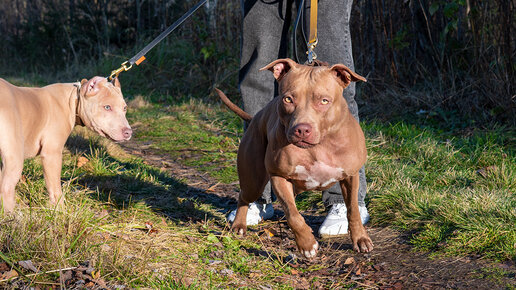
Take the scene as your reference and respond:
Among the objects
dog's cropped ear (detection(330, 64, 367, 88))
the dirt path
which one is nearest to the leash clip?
dog's cropped ear (detection(330, 64, 367, 88))

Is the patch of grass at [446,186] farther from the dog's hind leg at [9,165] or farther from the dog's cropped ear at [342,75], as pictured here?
the dog's hind leg at [9,165]

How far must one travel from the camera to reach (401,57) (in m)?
7.03

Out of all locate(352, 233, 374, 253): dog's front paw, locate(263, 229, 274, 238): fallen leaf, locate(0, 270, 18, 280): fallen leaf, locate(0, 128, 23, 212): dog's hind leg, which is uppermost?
locate(0, 128, 23, 212): dog's hind leg

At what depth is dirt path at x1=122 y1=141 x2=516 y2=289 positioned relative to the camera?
279cm

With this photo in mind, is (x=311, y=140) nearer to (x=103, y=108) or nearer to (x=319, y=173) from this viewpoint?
(x=319, y=173)

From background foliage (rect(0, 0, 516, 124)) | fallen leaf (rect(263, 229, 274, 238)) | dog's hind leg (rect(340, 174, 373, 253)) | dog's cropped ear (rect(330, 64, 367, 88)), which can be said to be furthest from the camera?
background foliage (rect(0, 0, 516, 124))

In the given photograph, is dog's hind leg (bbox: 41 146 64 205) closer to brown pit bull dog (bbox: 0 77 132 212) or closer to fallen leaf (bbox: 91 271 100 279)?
brown pit bull dog (bbox: 0 77 132 212)

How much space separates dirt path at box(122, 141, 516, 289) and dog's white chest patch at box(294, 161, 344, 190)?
50 cm

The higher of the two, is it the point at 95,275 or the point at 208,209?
the point at 95,275

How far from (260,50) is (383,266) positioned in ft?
5.40

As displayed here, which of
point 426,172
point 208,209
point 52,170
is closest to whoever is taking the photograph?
point 52,170

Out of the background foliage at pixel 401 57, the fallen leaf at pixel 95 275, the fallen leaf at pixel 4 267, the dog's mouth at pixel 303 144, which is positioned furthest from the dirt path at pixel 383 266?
the background foliage at pixel 401 57

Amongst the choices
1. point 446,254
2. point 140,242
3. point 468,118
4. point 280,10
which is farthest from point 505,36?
point 140,242

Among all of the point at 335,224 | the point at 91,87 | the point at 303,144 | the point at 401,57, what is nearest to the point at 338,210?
the point at 335,224
